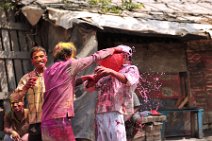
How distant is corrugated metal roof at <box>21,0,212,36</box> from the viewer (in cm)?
705

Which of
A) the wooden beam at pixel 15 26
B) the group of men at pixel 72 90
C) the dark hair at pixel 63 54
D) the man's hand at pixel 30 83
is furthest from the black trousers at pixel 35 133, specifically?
the wooden beam at pixel 15 26

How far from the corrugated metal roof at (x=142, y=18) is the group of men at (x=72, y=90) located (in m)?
1.80

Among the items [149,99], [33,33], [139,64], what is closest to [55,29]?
[33,33]

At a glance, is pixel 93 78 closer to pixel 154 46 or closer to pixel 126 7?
pixel 126 7

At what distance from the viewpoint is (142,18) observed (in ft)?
25.6

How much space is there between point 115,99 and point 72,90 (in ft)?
1.64

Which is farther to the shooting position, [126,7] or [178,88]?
[178,88]

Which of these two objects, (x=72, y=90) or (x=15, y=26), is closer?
(x=72, y=90)

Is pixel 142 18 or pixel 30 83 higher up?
pixel 142 18

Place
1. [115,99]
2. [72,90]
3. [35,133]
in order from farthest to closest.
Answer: [35,133], [115,99], [72,90]

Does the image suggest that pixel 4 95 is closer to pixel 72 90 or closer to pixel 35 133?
pixel 35 133

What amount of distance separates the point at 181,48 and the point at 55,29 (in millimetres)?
2907

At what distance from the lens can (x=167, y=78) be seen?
360 inches

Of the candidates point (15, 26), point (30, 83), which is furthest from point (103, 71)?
point (15, 26)
